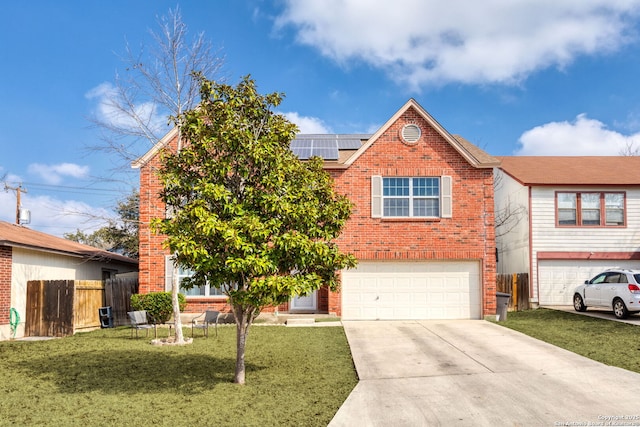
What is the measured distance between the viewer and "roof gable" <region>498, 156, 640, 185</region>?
22922 mm

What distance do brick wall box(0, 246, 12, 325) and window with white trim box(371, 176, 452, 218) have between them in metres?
11.6

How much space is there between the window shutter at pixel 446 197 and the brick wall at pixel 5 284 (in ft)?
45.9

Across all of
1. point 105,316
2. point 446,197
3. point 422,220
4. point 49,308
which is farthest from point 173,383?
point 446,197

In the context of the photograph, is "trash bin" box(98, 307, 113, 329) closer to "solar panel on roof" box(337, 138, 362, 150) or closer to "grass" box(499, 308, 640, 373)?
"solar panel on roof" box(337, 138, 362, 150)

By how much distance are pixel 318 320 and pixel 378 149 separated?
21.0ft

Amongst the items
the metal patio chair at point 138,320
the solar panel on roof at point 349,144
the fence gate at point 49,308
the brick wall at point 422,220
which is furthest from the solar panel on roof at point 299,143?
the fence gate at point 49,308

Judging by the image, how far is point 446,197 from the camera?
743 inches

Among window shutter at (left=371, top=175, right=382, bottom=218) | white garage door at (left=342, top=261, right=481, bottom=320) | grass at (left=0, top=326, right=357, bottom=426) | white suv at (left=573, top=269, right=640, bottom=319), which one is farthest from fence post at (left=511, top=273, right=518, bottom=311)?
grass at (left=0, top=326, right=357, bottom=426)

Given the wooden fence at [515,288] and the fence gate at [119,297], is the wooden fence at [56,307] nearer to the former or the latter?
the fence gate at [119,297]

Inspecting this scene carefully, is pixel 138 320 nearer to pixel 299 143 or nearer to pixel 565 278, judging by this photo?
pixel 299 143

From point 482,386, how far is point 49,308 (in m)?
13.7

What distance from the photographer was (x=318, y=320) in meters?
18.0

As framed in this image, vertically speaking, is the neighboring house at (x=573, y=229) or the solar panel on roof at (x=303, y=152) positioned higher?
the solar panel on roof at (x=303, y=152)

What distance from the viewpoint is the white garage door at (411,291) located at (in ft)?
61.4
